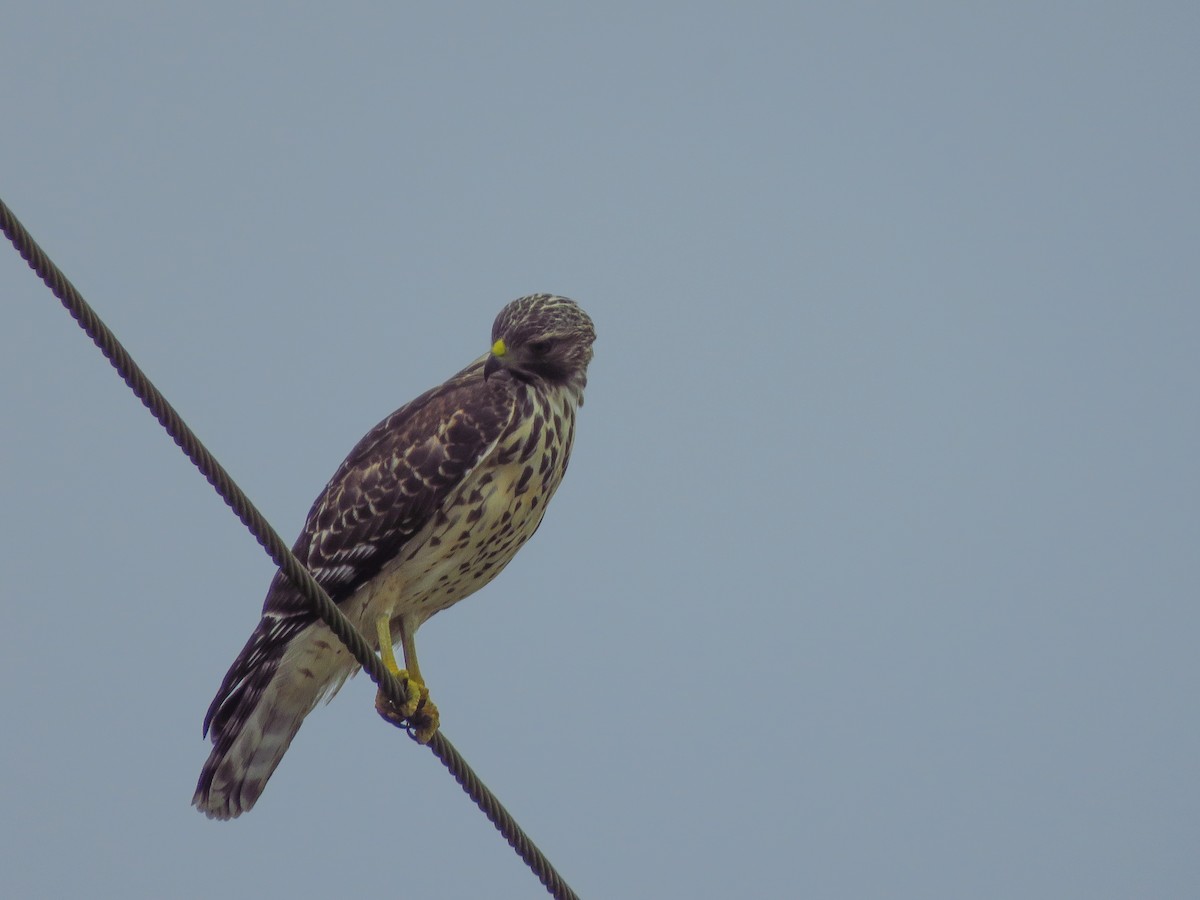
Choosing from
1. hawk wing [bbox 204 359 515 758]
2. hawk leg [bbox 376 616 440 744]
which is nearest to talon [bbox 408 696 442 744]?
hawk leg [bbox 376 616 440 744]

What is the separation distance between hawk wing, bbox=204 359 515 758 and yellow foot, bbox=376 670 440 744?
0.43 m

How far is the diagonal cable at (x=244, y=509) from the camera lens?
128 inches

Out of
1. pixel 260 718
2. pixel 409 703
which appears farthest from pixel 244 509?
pixel 260 718

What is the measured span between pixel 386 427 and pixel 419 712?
1.10 metres

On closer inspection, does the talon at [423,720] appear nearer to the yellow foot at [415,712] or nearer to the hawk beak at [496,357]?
the yellow foot at [415,712]

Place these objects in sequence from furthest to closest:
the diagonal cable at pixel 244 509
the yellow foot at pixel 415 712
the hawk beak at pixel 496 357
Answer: the hawk beak at pixel 496 357 → the yellow foot at pixel 415 712 → the diagonal cable at pixel 244 509

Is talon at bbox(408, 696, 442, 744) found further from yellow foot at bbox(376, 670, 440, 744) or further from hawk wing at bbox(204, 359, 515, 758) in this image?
hawk wing at bbox(204, 359, 515, 758)

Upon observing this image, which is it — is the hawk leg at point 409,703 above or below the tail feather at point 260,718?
below

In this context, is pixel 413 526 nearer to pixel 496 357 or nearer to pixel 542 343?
pixel 496 357

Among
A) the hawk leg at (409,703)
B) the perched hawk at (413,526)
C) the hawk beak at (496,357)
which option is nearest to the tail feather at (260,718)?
the perched hawk at (413,526)

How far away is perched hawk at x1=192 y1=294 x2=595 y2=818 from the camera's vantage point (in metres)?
5.59

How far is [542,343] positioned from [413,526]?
0.83m

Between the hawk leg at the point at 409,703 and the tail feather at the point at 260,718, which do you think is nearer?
the hawk leg at the point at 409,703

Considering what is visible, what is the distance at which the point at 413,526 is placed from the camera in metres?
5.61
